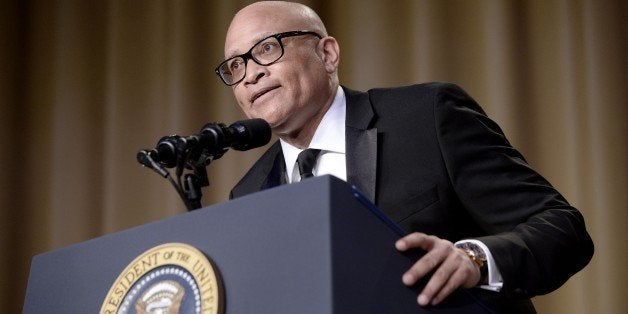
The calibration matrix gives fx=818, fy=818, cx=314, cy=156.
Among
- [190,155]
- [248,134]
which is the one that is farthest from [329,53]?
[190,155]

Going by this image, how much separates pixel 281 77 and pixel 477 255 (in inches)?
31.2

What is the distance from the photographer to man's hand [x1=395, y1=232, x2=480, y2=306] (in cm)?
90

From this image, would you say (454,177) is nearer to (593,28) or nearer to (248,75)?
(248,75)

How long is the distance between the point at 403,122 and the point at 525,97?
0.95 metres

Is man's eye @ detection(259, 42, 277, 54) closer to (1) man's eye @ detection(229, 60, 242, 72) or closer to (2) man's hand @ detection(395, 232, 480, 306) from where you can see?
(1) man's eye @ detection(229, 60, 242, 72)

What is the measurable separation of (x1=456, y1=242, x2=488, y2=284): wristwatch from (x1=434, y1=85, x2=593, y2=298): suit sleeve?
0.08ft

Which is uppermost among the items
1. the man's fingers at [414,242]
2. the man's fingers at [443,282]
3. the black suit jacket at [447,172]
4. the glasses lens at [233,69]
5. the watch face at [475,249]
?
the glasses lens at [233,69]

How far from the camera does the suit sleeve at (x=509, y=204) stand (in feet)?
3.82

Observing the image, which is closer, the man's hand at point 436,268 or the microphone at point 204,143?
the man's hand at point 436,268

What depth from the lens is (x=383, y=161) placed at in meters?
1.60

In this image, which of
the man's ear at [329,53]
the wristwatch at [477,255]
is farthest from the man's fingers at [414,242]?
the man's ear at [329,53]

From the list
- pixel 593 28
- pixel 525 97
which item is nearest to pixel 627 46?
pixel 593 28

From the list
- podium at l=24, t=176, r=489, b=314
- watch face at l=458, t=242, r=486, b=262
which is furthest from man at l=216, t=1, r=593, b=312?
podium at l=24, t=176, r=489, b=314

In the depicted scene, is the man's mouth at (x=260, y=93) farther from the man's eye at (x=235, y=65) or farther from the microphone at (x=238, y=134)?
the microphone at (x=238, y=134)
